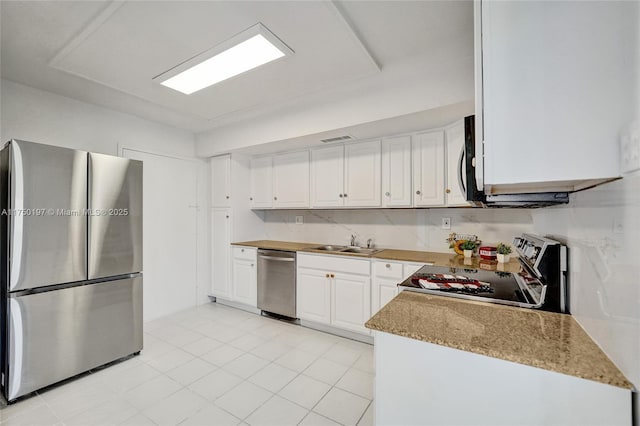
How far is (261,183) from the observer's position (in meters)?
3.90

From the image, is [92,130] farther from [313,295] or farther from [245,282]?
[313,295]

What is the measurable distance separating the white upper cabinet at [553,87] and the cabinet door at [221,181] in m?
3.41

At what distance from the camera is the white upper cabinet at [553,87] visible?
755mm

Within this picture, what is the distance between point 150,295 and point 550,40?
13.3 ft

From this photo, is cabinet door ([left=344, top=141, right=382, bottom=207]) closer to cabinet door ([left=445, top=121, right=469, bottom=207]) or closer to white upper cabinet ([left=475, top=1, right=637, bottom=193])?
cabinet door ([left=445, top=121, right=469, bottom=207])

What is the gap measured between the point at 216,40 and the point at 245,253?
2.49 metres

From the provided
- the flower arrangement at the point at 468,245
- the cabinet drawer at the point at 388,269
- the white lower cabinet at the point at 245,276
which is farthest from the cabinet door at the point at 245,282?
the flower arrangement at the point at 468,245

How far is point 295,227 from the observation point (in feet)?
13.0

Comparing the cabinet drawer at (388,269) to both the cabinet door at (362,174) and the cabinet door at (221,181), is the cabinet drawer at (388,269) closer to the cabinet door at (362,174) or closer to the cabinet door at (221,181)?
the cabinet door at (362,174)

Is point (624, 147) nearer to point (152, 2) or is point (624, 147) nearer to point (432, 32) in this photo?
point (432, 32)

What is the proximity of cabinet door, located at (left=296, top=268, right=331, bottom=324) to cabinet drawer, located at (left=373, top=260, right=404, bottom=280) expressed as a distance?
0.56m

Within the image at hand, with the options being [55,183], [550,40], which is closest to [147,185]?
[55,183]


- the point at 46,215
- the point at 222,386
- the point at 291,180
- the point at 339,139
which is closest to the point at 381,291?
the point at 222,386

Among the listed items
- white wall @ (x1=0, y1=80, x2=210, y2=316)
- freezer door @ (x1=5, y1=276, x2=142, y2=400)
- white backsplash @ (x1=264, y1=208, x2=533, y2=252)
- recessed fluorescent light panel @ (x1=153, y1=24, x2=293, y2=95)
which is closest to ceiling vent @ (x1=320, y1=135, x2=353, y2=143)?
white backsplash @ (x1=264, y1=208, x2=533, y2=252)
